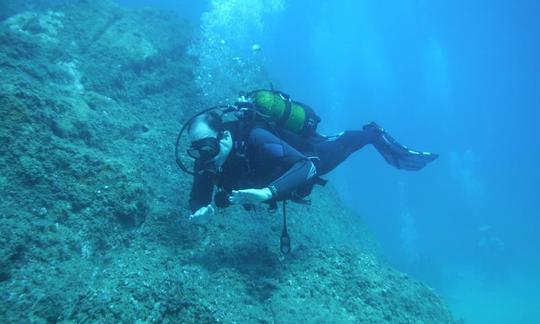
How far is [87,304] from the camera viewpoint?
2576 mm

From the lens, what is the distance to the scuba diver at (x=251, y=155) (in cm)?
361

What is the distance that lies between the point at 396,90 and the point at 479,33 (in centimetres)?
2123

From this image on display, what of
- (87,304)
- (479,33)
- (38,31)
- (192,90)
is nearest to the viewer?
(87,304)

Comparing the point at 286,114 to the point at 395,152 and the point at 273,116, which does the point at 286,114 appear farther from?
the point at 395,152

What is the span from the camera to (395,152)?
6453 millimetres

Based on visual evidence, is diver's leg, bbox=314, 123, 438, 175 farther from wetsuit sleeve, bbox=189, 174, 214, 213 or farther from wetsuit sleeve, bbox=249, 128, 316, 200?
wetsuit sleeve, bbox=189, 174, 214, 213

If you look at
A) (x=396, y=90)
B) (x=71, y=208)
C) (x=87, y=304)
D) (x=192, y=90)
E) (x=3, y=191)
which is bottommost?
(x=87, y=304)

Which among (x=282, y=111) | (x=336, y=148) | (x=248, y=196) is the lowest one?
(x=248, y=196)

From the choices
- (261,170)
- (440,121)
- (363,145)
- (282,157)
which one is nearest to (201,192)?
Result: (261,170)

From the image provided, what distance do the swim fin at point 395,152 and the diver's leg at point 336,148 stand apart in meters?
0.43

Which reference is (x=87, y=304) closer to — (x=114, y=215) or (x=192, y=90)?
(x=114, y=215)

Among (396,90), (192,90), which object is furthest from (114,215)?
(396,90)

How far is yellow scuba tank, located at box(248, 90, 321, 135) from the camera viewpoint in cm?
430

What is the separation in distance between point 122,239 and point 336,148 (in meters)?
2.95
